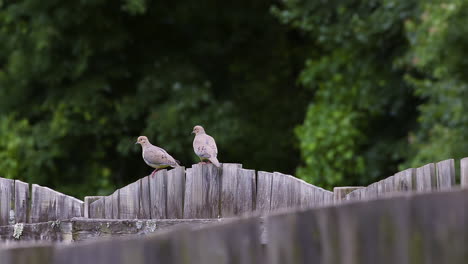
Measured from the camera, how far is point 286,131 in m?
13.2

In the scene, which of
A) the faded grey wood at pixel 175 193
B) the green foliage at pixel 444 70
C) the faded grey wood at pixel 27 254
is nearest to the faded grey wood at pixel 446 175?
the faded grey wood at pixel 175 193

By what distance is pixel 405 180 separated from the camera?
3385 mm

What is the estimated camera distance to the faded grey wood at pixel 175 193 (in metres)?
3.67

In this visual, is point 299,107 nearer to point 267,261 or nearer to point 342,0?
point 342,0

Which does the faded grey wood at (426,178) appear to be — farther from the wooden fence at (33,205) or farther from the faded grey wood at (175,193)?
the wooden fence at (33,205)

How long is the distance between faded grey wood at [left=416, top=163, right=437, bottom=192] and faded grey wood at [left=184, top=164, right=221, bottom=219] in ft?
2.72

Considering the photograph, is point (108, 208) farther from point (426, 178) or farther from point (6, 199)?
point (426, 178)

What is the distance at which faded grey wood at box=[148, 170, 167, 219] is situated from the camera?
12.2ft

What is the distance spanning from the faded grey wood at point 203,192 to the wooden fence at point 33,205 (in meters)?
0.53

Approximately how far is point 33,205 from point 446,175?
6.17 feet

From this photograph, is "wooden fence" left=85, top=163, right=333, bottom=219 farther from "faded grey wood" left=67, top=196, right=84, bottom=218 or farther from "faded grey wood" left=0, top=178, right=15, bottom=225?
"faded grey wood" left=0, top=178, right=15, bottom=225

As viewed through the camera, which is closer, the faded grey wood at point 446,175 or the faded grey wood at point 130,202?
the faded grey wood at point 446,175

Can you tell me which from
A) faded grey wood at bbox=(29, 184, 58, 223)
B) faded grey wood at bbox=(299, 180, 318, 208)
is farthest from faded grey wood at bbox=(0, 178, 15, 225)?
faded grey wood at bbox=(299, 180, 318, 208)

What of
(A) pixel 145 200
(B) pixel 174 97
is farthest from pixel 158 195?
(B) pixel 174 97
